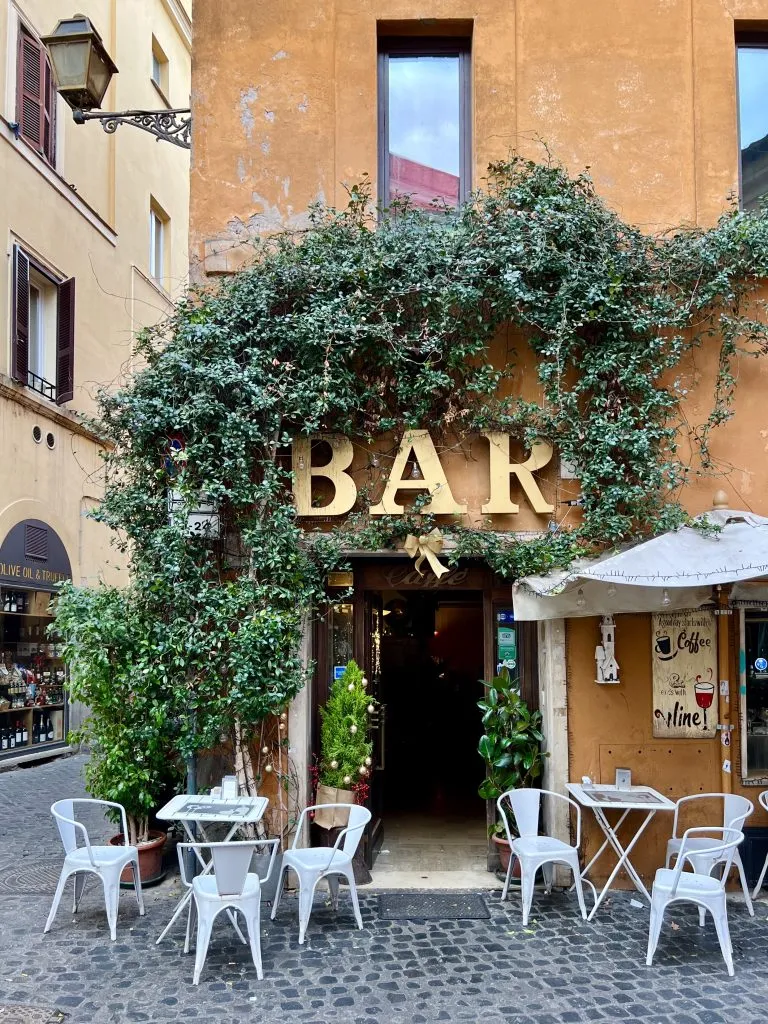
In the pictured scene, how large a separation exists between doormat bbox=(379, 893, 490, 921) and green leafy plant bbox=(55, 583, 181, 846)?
1.86 m

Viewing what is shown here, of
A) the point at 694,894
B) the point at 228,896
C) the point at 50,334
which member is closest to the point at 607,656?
the point at 694,894

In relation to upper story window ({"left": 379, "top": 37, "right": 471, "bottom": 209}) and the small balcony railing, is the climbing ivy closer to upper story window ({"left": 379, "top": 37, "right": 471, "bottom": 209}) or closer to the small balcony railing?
upper story window ({"left": 379, "top": 37, "right": 471, "bottom": 209})

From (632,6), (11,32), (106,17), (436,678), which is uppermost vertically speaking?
(106,17)

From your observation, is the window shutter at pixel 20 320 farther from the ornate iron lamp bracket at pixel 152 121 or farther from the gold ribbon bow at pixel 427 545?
the gold ribbon bow at pixel 427 545

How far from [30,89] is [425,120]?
7.74 metres

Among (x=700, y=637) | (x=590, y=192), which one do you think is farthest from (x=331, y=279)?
(x=700, y=637)

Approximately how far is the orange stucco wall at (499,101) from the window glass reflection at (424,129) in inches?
13.9

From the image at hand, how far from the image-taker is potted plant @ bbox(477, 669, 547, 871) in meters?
6.30

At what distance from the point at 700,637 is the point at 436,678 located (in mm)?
6288

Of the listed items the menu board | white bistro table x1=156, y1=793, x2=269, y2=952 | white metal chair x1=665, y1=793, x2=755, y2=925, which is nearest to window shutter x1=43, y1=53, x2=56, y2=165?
white bistro table x1=156, y1=793, x2=269, y2=952

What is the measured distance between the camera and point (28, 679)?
12141mm

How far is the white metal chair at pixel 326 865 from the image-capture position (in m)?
5.26

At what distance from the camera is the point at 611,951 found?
201 inches

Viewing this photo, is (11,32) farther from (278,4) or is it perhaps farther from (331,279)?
(331,279)
